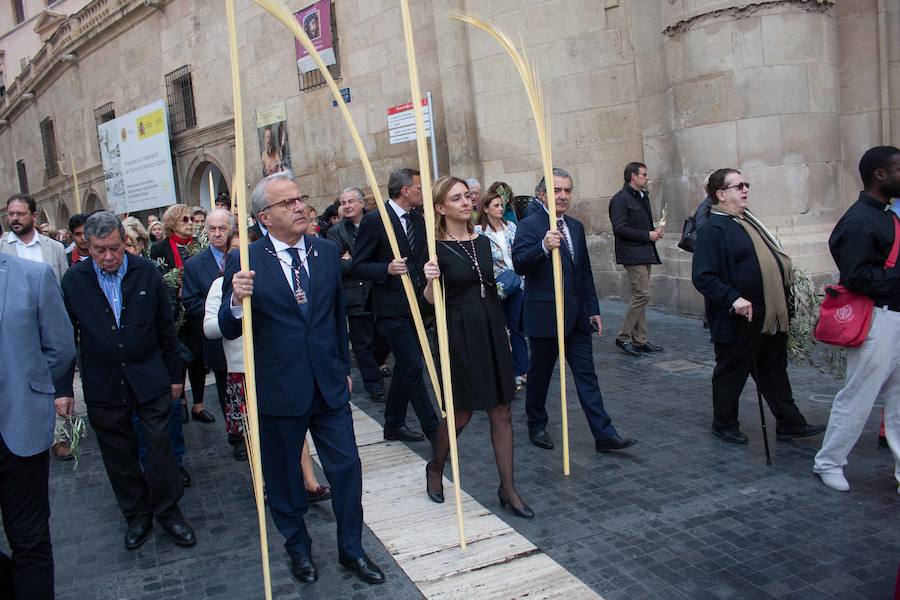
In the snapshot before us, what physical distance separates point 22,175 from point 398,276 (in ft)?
125

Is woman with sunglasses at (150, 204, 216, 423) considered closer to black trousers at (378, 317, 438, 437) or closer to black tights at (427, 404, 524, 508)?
black trousers at (378, 317, 438, 437)

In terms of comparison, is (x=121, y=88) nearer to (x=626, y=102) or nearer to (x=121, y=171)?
(x=121, y=171)

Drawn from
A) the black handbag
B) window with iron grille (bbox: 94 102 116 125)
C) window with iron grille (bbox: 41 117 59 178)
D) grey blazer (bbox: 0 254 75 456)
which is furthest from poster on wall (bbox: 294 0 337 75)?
window with iron grille (bbox: 41 117 59 178)

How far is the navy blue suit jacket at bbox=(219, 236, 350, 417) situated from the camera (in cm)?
362

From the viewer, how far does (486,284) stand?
4504mm

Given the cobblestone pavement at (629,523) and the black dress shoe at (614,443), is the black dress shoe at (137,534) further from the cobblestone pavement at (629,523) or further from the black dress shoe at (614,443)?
the black dress shoe at (614,443)

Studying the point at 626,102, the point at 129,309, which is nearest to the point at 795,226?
the point at 626,102

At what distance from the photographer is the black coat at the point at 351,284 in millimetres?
7078

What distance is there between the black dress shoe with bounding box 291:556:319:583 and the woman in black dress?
42.6 inches

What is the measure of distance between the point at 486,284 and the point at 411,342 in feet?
4.39

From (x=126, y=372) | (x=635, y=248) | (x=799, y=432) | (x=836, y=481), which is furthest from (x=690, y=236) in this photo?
(x=126, y=372)

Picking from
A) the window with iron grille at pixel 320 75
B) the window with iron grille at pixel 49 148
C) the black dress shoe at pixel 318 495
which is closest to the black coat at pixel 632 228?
the black dress shoe at pixel 318 495

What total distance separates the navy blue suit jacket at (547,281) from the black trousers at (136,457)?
95.7 inches

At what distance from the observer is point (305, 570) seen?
3.75 m
